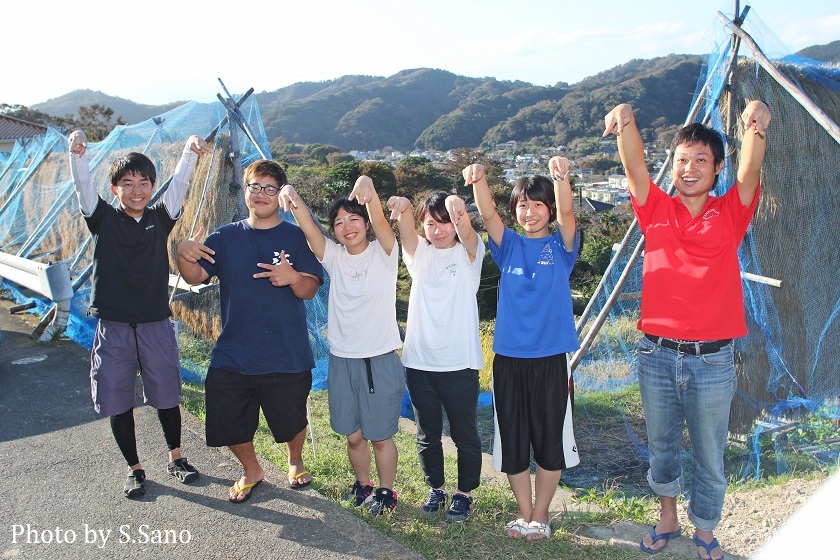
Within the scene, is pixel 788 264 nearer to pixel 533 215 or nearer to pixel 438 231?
pixel 533 215

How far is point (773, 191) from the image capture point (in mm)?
4223

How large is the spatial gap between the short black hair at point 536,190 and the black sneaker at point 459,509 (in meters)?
1.45

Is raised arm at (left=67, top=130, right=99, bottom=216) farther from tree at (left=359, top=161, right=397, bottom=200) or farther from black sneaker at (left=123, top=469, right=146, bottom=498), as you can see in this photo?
tree at (left=359, top=161, right=397, bottom=200)

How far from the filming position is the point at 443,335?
300 centimetres

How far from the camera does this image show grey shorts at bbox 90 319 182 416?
3332mm

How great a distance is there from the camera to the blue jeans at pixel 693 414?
2.62 m

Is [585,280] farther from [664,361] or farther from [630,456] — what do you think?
[664,361]

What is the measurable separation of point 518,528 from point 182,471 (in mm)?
1871

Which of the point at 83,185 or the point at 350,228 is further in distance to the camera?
the point at 83,185

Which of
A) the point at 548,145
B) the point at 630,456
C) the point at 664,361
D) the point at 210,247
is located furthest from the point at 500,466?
the point at 548,145

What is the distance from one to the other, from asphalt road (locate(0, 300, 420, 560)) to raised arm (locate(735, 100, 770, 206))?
2.08 meters

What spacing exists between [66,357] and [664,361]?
525 centimetres

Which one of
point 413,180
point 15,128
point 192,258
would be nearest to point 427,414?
point 192,258

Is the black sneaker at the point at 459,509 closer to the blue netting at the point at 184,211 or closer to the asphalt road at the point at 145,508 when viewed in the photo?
the asphalt road at the point at 145,508
